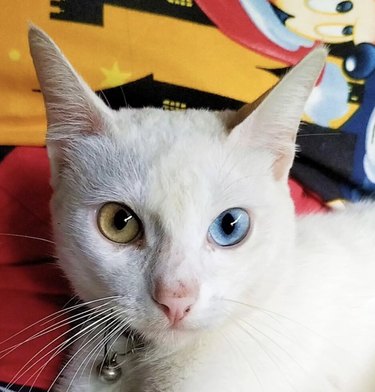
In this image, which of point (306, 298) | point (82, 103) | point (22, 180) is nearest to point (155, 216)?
point (82, 103)

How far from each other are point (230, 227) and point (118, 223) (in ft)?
0.57

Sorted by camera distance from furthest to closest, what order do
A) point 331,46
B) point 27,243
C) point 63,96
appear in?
point 331,46
point 27,243
point 63,96

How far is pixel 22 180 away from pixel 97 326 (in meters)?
0.44

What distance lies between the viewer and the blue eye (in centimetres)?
96

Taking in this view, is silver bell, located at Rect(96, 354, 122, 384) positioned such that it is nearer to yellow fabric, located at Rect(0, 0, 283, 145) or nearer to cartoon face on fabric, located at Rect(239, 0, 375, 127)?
yellow fabric, located at Rect(0, 0, 283, 145)

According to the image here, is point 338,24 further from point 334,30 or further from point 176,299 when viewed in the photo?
point 176,299

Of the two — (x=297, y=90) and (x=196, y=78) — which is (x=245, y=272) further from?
(x=196, y=78)

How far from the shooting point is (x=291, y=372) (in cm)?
108

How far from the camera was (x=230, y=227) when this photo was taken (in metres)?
0.98

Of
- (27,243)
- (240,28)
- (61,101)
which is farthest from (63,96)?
(240,28)

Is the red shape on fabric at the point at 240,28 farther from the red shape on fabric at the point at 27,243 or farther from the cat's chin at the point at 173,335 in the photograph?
the cat's chin at the point at 173,335

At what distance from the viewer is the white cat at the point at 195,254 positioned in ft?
3.08

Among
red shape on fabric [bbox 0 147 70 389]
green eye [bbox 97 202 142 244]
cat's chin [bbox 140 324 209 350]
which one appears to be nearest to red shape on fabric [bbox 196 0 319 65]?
red shape on fabric [bbox 0 147 70 389]

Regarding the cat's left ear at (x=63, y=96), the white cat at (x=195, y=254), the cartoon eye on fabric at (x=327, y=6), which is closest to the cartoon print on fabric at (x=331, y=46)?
the cartoon eye on fabric at (x=327, y=6)
